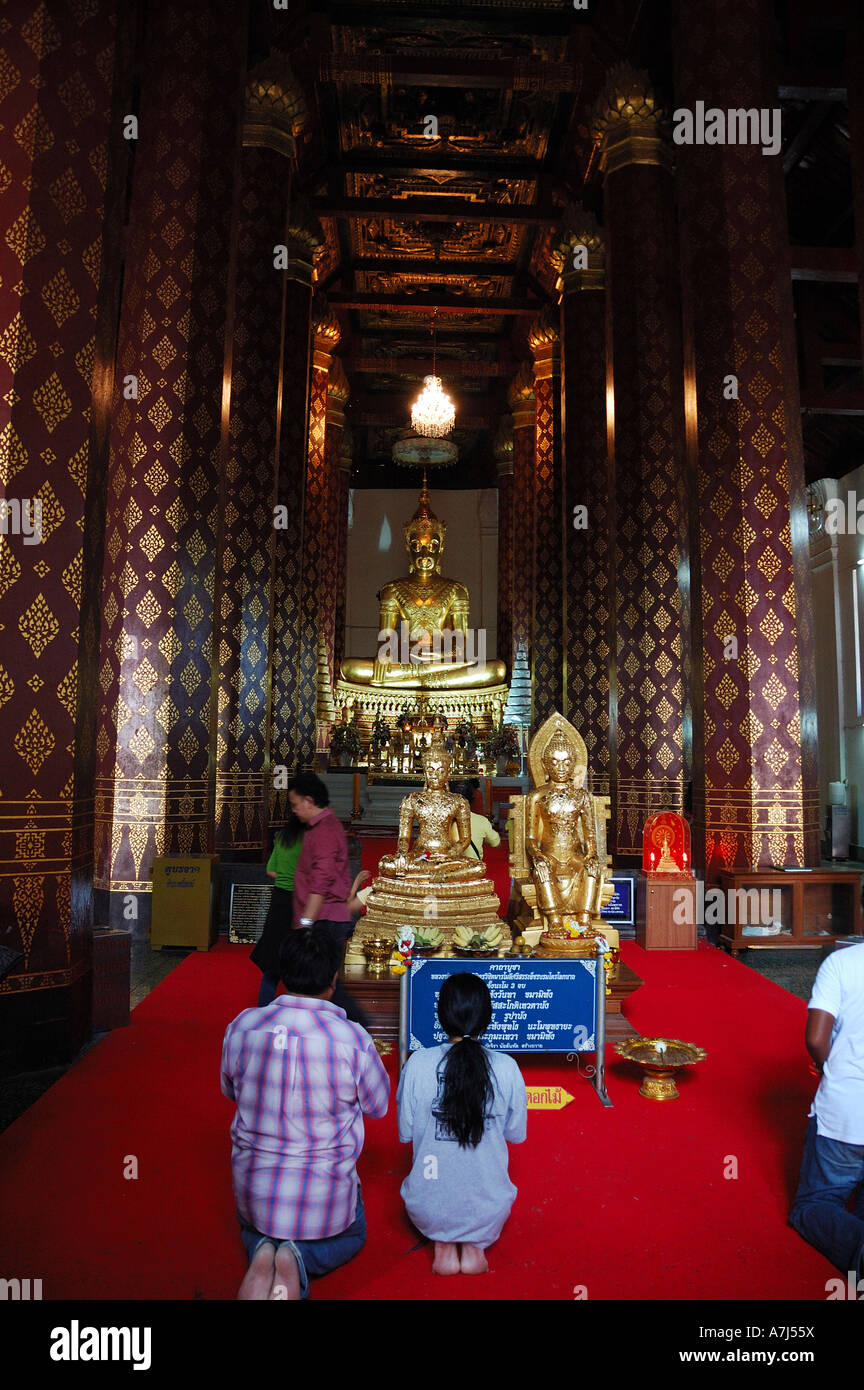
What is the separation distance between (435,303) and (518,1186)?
50.7 feet

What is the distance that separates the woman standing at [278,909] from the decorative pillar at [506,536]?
47.6 feet

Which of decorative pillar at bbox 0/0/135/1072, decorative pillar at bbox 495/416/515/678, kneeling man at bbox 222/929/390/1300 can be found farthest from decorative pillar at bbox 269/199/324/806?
kneeling man at bbox 222/929/390/1300

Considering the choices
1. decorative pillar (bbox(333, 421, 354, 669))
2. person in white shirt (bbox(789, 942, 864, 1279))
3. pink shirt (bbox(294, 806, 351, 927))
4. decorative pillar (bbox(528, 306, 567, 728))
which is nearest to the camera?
person in white shirt (bbox(789, 942, 864, 1279))

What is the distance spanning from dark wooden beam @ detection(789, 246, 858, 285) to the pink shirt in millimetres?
8491

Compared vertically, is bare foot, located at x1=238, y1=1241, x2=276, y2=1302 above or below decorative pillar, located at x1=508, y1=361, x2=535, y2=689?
below

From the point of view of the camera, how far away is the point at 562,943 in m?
4.74

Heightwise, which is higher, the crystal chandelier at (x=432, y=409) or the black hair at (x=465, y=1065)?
the crystal chandelier at (x=432, y=409)

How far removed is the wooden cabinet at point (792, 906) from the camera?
6.50 meters

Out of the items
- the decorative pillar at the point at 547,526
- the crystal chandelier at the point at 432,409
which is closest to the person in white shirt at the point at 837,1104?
the decorative pillar at the point at 547,526

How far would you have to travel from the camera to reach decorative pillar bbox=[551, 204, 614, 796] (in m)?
12.1

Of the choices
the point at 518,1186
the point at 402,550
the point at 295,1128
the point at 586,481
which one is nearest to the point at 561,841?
the point at 518,1186

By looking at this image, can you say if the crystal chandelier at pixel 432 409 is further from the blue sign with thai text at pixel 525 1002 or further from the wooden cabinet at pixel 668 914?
the blue sign with thai text at pixel 525 1002

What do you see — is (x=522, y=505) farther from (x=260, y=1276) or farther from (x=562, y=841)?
(x=260, y=1276)

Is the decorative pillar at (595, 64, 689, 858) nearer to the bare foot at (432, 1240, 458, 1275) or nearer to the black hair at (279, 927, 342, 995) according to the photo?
the bare foot at (432, 1240, 458, 1275)
